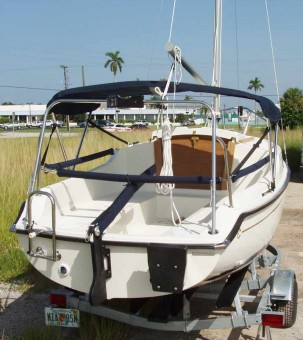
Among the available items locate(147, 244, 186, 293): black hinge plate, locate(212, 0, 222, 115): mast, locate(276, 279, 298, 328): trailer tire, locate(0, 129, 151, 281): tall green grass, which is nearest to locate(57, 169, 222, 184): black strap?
locate(147, 244, 186, 293): black hinge plate

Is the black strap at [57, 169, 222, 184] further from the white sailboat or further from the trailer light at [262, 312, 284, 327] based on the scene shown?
the trailer light at [262, 312, 284, 327]

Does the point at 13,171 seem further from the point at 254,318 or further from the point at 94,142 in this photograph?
the point at 254,318

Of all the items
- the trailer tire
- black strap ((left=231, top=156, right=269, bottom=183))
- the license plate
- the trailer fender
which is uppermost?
black strap ((left=231, top=156, right=269, bottom=183))

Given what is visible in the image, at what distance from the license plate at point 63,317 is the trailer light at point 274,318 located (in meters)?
1.32

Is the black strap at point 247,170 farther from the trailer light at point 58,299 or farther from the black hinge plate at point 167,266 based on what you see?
the trailer light at point 58,299

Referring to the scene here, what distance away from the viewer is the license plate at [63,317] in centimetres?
350

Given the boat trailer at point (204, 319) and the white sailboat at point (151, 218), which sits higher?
the white sailboat at point (151, 218)

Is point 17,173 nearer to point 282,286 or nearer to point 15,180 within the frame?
point 15,180

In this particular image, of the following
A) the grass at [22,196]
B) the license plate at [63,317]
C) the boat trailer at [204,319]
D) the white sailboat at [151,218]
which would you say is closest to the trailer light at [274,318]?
the boat trailer at [204,319]

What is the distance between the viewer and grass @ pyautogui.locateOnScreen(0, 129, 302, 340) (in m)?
3.96

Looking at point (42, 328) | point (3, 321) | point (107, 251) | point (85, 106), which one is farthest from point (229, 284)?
point (85, 106)

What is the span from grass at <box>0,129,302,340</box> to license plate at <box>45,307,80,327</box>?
279 millimetres

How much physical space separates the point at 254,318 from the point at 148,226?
165cm

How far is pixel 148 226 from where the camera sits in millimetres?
4867
